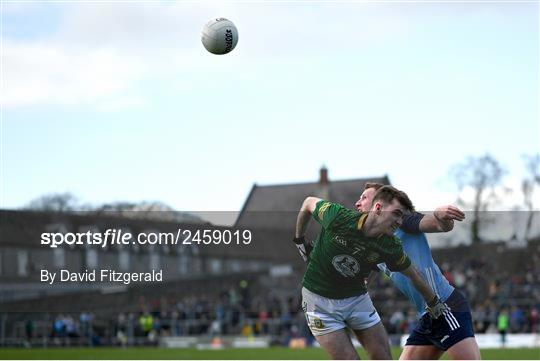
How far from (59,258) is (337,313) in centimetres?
597

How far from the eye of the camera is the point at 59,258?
14.8m

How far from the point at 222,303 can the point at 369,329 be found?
28636 mm

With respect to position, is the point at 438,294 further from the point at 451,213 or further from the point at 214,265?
the point at 214,265

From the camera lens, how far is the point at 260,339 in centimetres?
3972

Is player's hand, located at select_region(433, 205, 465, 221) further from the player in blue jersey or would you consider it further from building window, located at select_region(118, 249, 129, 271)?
building window, located at select_region(118, 249, 129, 271)

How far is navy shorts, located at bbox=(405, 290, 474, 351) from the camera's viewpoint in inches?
395

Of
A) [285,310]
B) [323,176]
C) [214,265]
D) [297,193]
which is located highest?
[323,176]

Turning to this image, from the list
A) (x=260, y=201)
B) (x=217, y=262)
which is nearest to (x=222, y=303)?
(x=217, y=262)

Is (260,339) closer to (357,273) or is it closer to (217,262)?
(217,262)

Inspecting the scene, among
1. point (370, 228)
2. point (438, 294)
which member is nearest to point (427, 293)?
point (438, 294)

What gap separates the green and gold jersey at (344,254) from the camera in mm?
10336

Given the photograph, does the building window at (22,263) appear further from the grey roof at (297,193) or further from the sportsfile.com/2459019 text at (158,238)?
the grey roof at (297,193)

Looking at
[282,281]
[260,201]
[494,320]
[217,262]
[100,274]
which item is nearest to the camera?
[100,274]

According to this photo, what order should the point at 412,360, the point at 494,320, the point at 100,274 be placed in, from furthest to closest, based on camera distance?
the point at 494,320
the point at 100,274
the point at 412,360
